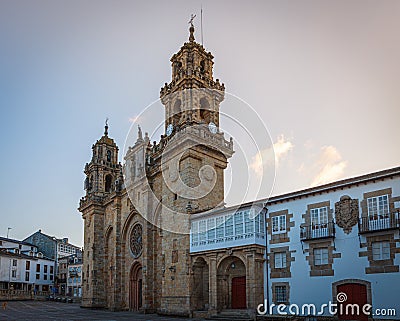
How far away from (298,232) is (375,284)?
5338mm

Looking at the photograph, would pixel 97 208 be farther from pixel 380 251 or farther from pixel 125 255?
pixel 380 251

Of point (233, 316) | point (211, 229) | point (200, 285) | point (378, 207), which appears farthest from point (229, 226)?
point (378, 207)

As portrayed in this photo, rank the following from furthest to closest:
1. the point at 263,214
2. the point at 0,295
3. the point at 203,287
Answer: the point at 0,295 → the point at 203,287 → the point at 263,214

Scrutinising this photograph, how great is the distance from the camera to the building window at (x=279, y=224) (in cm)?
2659

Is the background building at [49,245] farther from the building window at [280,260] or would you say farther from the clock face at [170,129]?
the building window at [280,260]

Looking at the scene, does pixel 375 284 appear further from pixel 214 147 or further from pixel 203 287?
pixel 214 147

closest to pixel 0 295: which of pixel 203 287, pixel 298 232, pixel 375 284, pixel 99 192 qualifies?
pixel 99 192

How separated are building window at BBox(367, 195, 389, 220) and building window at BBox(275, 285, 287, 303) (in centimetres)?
702

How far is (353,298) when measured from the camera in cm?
2247

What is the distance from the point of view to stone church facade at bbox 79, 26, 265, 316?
2934 cm

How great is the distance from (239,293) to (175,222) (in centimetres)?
800

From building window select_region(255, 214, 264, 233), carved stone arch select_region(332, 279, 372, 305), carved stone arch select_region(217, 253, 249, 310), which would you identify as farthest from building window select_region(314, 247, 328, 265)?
carved stone arch select_region(217, 253, 249, 310)

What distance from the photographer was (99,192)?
54344 millimetres

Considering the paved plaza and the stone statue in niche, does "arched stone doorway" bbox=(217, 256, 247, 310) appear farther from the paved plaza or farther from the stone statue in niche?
the stone statue in niche
